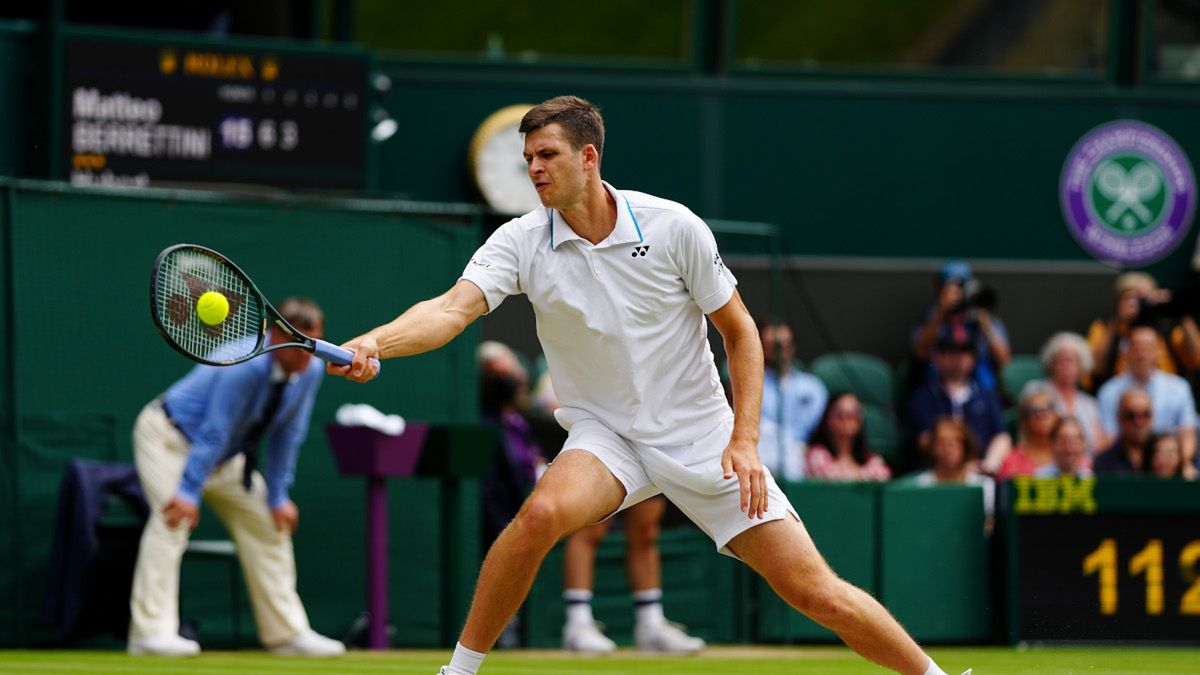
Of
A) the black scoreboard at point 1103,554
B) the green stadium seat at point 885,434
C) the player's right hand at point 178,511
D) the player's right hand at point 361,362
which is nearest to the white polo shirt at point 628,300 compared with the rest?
the player's right hand at point 361,362

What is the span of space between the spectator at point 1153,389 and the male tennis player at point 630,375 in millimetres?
7027

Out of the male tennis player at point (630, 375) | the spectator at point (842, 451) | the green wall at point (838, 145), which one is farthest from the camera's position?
the green wall at point (838, 145)

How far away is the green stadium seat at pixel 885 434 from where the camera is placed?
1349 cm

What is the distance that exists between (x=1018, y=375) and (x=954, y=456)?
8.13 ft

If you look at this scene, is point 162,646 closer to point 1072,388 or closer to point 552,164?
point 552,164

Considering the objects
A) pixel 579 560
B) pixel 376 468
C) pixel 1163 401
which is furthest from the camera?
pixel 1163 401

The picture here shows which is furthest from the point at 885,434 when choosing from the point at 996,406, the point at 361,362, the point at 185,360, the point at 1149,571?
the point at 361,362

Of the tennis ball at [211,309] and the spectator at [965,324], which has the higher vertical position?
the spectator at [965,324]

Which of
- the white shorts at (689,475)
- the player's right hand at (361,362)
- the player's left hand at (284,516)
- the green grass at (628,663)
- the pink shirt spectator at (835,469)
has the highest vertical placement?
the player's right hand at (361,362)

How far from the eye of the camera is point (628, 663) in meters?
10.0

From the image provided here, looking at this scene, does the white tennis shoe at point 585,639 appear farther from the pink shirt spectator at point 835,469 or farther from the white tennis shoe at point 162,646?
the pink shirt spectator at point 835,469

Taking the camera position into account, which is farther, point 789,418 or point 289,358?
point 789,418

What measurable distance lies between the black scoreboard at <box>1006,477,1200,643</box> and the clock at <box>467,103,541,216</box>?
16.0ft

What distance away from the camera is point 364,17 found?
1535 centimetres
